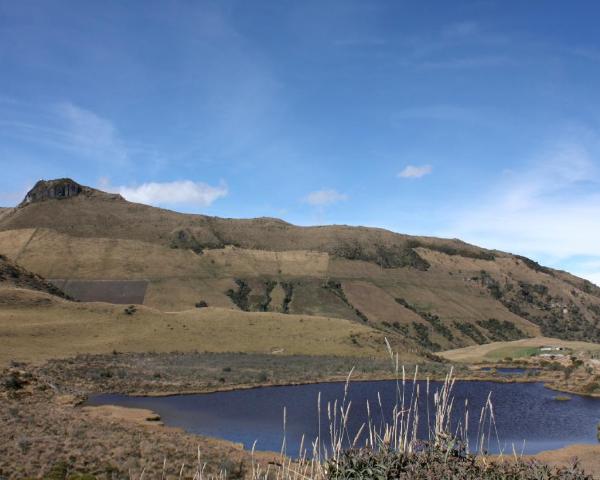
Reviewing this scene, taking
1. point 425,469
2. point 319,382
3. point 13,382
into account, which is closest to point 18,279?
point 13,382

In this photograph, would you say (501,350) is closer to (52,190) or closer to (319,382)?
(319,382)

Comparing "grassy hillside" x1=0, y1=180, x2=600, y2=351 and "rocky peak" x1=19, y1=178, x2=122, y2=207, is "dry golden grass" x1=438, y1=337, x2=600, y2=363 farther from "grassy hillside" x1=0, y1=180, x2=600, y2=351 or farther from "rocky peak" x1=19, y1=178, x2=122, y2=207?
"rocky peak" x1=19, y1=178, x2=122, y2=207

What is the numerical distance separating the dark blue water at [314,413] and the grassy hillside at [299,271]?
54431mm

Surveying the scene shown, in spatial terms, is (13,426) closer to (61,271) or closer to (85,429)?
(85,429)

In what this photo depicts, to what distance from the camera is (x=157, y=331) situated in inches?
2793

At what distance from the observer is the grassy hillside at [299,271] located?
113 meters

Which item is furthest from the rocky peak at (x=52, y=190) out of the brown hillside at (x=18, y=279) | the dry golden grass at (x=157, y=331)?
the dry golden grass at (x=157, y=331)

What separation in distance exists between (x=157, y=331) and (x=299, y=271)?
63.6 metres

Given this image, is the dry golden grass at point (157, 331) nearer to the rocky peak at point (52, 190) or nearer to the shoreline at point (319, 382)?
the shoreline at point (319, 382)

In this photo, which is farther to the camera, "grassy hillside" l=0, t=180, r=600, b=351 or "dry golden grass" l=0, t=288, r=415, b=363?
"grassy hillside" l=0, t=180, r=600, b=351

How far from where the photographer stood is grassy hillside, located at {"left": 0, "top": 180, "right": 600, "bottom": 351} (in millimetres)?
113438

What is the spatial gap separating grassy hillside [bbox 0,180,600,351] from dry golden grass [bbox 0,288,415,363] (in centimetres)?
2545

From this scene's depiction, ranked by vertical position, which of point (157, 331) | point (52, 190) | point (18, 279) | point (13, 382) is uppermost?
point (52, 190)

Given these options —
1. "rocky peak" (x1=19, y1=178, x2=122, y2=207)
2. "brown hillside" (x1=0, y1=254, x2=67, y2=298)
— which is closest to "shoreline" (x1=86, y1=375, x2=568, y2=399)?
"brown hillside" (x1=0, y1=254, x2=67, y2=298)
